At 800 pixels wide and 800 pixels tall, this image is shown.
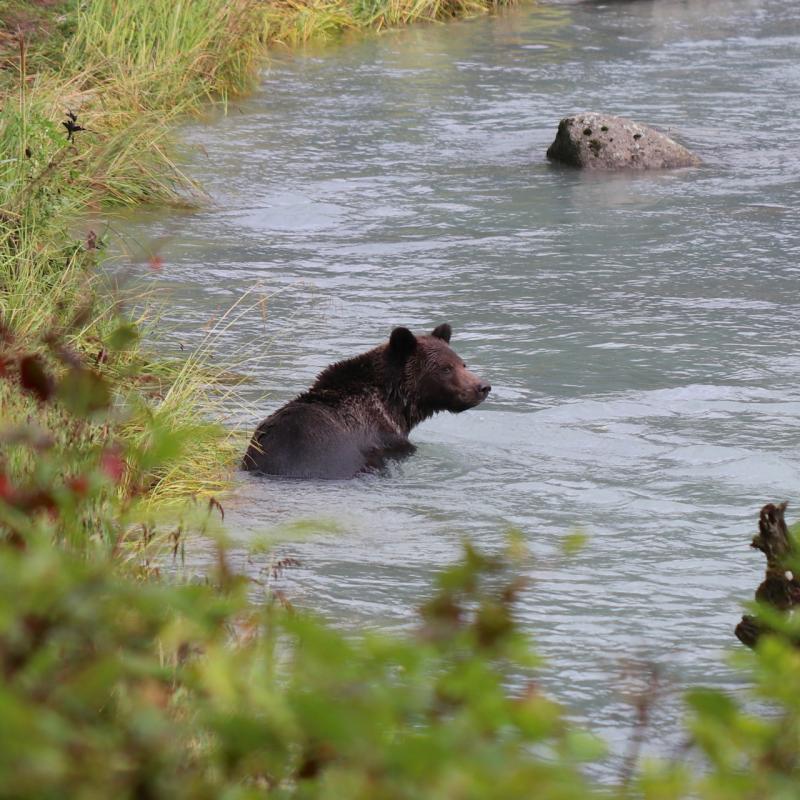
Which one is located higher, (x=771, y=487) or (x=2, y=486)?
(x=2, y=486)

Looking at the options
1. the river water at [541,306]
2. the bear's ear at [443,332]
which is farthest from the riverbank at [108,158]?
the bear's ear at [443,332]

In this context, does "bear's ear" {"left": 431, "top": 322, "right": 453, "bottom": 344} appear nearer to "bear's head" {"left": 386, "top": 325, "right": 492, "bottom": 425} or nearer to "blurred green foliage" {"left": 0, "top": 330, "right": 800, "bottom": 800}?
"bear's head" {"left": 386, "top": 325, "right": 492, "bottom": 425}

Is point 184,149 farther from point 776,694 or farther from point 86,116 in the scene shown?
point 776,694

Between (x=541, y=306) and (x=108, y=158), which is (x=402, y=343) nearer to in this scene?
(x=541, y=306)

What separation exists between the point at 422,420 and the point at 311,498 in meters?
1.39

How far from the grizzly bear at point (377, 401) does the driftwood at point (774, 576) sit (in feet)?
10.5

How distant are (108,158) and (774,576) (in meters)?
8.76

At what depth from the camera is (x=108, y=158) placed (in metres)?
12.3

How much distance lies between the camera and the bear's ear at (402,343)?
803 cm

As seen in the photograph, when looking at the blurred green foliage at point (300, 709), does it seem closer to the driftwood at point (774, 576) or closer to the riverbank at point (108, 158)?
the riverbank at point (108, 158)

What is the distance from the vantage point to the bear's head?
822 centimetres

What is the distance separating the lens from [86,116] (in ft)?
41.8

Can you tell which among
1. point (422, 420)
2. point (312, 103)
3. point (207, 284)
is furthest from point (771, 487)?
point (312, 103)

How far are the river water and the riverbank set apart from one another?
38cm
